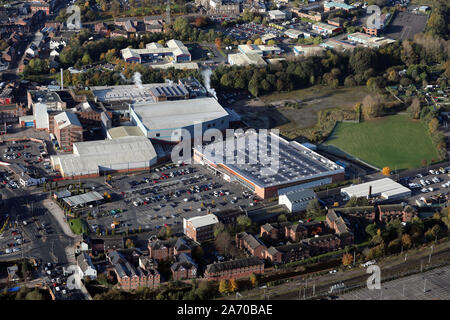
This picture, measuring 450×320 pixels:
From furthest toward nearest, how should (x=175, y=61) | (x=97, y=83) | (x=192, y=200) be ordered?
(x=175, y=61), (x=97, y=83), (x=192, y=200)

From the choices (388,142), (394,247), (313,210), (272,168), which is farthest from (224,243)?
(388,142)

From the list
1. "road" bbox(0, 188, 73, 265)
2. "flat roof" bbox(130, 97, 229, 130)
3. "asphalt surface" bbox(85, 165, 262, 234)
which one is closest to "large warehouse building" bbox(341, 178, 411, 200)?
"asphalt surface" bbox(85, 165, 262, 234)

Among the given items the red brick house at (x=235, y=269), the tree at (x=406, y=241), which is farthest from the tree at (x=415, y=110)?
the red brick house at (x=235, y=269)

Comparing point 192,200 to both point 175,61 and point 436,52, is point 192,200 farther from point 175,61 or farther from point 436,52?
point 436,52

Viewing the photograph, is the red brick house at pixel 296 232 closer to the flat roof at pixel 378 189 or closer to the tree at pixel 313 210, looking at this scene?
the tree at pixel 313 210

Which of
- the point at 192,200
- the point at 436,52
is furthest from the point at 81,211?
the point at 436,52

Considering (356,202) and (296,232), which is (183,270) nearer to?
(296,232)

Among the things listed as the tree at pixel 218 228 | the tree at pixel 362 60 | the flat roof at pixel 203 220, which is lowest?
the tree at pixel 218 228

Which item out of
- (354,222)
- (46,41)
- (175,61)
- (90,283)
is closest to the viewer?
(90,283)
